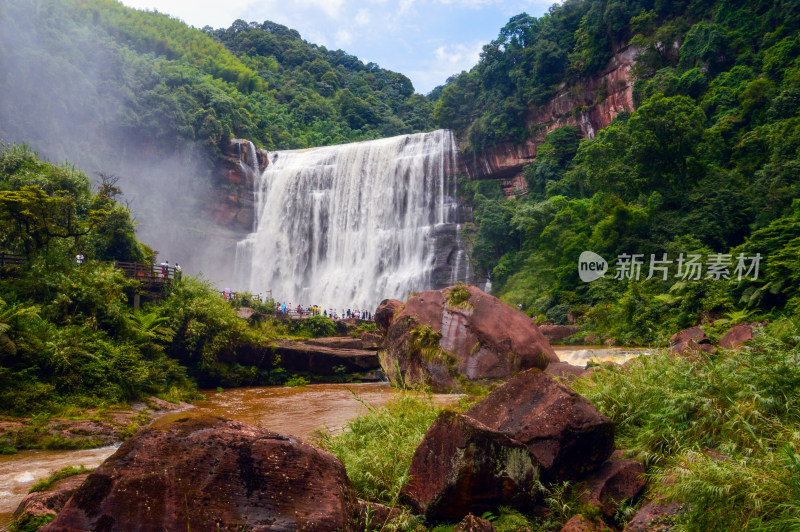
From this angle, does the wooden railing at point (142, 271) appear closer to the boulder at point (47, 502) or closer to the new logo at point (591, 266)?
the boulder at point (47, 502)

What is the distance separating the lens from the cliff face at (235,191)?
39.0 meters

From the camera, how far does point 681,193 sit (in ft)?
70.8

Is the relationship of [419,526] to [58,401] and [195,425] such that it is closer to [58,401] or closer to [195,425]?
[195,425]

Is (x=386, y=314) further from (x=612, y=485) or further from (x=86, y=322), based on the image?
(x=612, y=485)

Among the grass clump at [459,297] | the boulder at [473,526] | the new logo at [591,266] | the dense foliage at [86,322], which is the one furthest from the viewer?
the new logo at [591,266]

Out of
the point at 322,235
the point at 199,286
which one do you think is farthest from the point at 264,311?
the point at 322,235

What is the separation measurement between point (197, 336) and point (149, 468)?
13.6 meters

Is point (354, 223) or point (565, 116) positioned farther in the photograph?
point (354, 223)

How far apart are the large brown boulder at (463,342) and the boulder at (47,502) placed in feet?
23.1

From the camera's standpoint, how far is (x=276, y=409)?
1152 centimetres

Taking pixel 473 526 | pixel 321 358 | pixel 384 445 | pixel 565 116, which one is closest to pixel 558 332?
pixel 321 358

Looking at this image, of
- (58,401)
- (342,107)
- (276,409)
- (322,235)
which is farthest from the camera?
(342,107)

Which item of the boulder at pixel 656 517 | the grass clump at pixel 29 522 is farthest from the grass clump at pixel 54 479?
the boulder at pixel 656 517

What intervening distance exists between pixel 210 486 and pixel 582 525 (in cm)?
251
